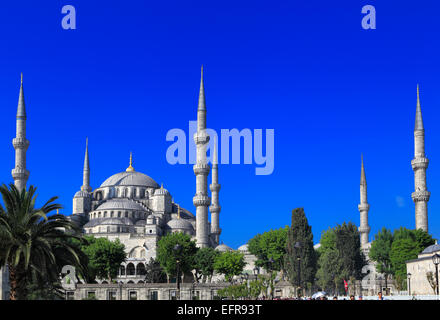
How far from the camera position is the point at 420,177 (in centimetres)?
6662

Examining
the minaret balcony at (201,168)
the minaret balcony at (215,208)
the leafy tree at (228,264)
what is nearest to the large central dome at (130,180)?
the minaret balcony at (215,208)

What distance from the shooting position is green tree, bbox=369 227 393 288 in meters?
67.5

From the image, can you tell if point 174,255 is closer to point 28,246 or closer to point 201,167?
point 201,167

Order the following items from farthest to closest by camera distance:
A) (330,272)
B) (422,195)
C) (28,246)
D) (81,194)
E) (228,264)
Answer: (81,194), (228,264), (422,195), (330,272), (28,246)

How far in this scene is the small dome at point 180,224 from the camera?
84.6 metres

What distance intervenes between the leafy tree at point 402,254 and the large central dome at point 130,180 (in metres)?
44.7

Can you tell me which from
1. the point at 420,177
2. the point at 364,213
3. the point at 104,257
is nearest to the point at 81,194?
the point at 104,257

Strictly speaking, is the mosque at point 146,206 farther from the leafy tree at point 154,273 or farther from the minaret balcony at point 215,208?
the leafy tree at point 154,273

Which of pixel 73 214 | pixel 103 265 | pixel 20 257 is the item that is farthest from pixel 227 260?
pixel 20 257

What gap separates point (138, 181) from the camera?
9681cm

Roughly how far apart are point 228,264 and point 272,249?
384 inches

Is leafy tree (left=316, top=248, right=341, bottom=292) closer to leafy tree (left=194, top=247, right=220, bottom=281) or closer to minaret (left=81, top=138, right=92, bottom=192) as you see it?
leafy tree (left=194, top=247, right=220, bottom=281)
